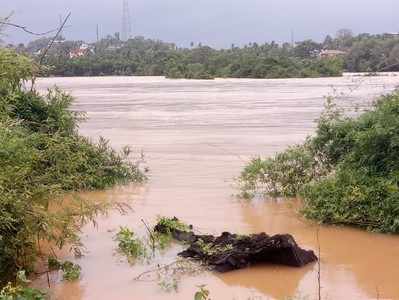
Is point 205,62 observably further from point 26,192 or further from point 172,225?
point 26,192

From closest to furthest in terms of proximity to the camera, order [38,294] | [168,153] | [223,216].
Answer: [38,294]
[223,216]
[168,153]

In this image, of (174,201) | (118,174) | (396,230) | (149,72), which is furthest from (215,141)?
(149,72)

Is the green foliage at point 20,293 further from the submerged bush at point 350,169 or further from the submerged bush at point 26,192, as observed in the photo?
the submerged bush at point 350,169

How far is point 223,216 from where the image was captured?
10039 mm

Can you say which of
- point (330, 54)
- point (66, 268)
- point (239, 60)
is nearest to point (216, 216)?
point (66, 268)

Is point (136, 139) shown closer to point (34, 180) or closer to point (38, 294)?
point (34, 180)

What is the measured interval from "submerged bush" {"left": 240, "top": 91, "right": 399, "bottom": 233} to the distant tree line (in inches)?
1092

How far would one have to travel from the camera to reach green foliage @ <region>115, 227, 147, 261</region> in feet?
26.5

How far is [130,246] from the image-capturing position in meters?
8.20

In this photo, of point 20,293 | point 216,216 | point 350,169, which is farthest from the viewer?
point 216,216

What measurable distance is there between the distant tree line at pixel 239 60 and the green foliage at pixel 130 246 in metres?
30.6

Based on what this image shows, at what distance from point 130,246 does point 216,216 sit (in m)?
2.10

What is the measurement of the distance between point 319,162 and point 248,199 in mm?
1220

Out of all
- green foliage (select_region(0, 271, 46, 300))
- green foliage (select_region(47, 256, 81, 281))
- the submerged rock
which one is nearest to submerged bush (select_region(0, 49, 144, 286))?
green foliage (select_region(47, 256, 81, 281))
